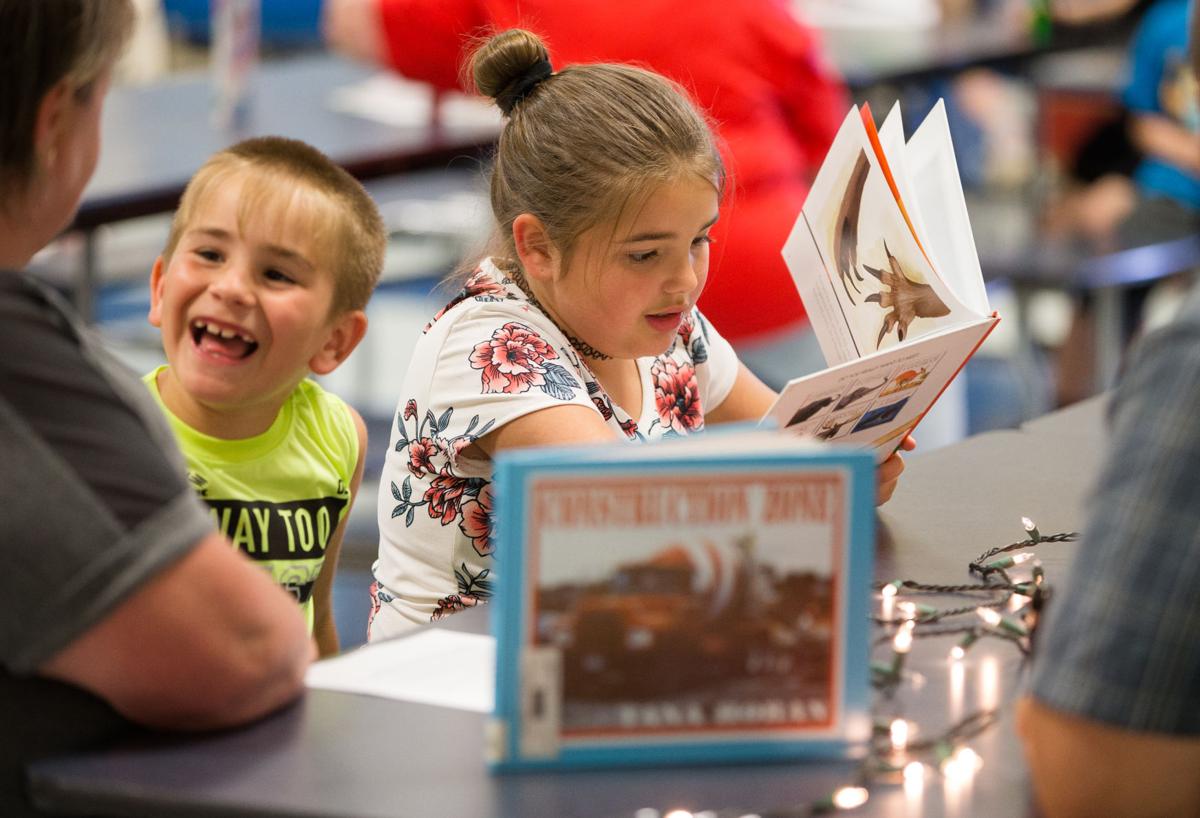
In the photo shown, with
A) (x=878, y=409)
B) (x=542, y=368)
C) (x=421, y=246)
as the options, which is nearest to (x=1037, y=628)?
(x=878, y=409)

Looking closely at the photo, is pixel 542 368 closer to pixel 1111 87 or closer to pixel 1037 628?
pixel 1037 628

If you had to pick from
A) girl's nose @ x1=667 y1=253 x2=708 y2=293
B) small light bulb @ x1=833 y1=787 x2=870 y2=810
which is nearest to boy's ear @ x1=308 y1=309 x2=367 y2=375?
girl's nose @ x1=667 y1=253 x2=708 y2=293

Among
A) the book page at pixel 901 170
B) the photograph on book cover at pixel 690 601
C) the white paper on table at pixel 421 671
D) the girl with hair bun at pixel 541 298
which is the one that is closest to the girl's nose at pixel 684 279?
the girl with hair bun at pixel 541 298

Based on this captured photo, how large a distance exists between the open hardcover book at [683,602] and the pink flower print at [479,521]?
63cm

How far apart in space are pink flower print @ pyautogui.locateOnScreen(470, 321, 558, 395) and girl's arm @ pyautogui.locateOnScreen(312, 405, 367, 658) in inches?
10.4

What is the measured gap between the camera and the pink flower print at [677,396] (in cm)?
194

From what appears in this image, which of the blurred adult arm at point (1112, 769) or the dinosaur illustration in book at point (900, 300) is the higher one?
the dinosaur illustration in book at point (900, 300)

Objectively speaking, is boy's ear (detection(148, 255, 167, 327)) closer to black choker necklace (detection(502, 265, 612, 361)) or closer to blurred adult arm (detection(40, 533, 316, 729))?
black choker necklace (detection(502, 265, 612, 361))

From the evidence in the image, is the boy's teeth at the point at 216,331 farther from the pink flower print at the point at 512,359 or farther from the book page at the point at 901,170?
the book page at the point at 901,170

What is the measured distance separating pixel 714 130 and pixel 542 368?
408mm

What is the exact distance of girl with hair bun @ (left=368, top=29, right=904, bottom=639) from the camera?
1.69 metres

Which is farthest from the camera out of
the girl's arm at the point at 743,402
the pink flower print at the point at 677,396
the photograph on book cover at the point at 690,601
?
the girl's arm at the point at 743,402

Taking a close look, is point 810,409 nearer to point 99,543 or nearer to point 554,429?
point 554,429

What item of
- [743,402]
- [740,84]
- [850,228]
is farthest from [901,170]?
[740,84]
